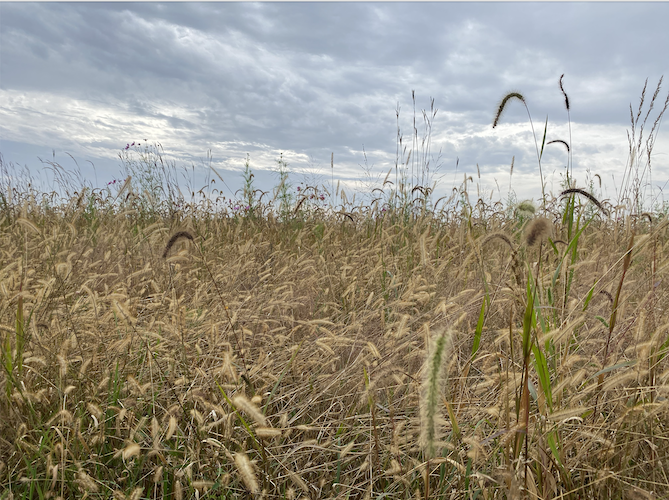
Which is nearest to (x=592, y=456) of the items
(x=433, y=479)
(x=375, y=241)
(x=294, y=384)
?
(x=433, y=479)

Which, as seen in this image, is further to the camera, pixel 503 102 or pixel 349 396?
pixel 503 102

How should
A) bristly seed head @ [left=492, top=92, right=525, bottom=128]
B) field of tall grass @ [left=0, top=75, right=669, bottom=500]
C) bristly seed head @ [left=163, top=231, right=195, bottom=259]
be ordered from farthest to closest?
1. bristly seed head @ [left=492, top=92, right=525, bottom=128]
2. bristly seed head @ [left=163, top=231, right=195, bottom=259]
3. field of tall grass @ [left=0, top=75, right=669, bottom=500]

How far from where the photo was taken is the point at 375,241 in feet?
12.5

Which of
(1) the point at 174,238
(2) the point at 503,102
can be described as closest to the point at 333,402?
(1) the point at 174,238

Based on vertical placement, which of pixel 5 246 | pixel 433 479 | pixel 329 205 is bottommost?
pixel 433 479

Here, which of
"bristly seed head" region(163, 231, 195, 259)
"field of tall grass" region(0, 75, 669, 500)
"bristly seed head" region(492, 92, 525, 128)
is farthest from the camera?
"bristly seed head" region(492, 92, 525, 128)

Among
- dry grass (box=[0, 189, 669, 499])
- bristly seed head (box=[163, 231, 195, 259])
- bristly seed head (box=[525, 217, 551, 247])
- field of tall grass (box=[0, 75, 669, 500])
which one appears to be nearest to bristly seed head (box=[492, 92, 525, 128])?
field of tall grass (box=[0, 75, 669, 500])

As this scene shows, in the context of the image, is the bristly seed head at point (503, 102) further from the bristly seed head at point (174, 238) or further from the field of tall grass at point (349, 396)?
the bristly seed head at point (174, 238)

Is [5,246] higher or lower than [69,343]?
higher

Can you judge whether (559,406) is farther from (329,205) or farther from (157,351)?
(329,205)

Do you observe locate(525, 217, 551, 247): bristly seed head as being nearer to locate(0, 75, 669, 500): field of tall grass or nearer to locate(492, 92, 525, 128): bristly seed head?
locate(0, 75, 669, 500): field of tall grass

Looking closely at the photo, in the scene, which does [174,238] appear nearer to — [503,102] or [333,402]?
[333,402]

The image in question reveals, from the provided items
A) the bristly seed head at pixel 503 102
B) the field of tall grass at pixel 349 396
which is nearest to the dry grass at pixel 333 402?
the field of tall grass at pixel 349 396

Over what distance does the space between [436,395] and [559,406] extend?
0.68 metres
